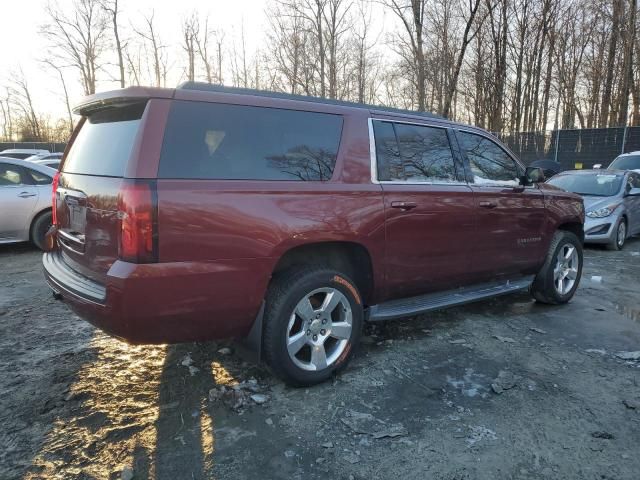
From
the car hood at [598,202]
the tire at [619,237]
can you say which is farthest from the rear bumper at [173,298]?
the tire at [619,237]

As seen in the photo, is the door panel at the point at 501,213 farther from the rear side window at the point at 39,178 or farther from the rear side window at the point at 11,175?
the rear side window at the point at 11,175

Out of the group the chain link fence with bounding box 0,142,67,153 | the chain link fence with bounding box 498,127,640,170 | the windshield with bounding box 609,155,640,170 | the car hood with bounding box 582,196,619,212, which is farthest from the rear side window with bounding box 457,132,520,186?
the chain link fence with bounding box 0,142,67,153

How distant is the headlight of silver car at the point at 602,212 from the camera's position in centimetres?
853

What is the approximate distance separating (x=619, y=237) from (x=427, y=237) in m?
6.97

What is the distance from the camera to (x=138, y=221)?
2.44m

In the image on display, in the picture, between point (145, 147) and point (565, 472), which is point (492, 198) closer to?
point (565, 472)

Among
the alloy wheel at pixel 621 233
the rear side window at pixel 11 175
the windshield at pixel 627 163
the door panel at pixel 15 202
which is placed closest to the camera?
the door panel at pixel 15 202

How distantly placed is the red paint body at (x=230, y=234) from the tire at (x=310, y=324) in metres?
0.18

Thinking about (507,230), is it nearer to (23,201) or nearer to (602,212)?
(602,212)

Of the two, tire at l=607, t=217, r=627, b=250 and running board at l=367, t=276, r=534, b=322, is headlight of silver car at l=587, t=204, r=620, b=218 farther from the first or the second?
running board at l=367, t=276, r=534, b=322

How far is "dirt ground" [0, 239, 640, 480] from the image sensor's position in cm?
244

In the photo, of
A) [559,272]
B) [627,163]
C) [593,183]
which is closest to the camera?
[559,272]

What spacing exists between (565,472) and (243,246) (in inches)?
82.9

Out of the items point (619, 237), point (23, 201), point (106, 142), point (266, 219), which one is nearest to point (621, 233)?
point (619, 237)
